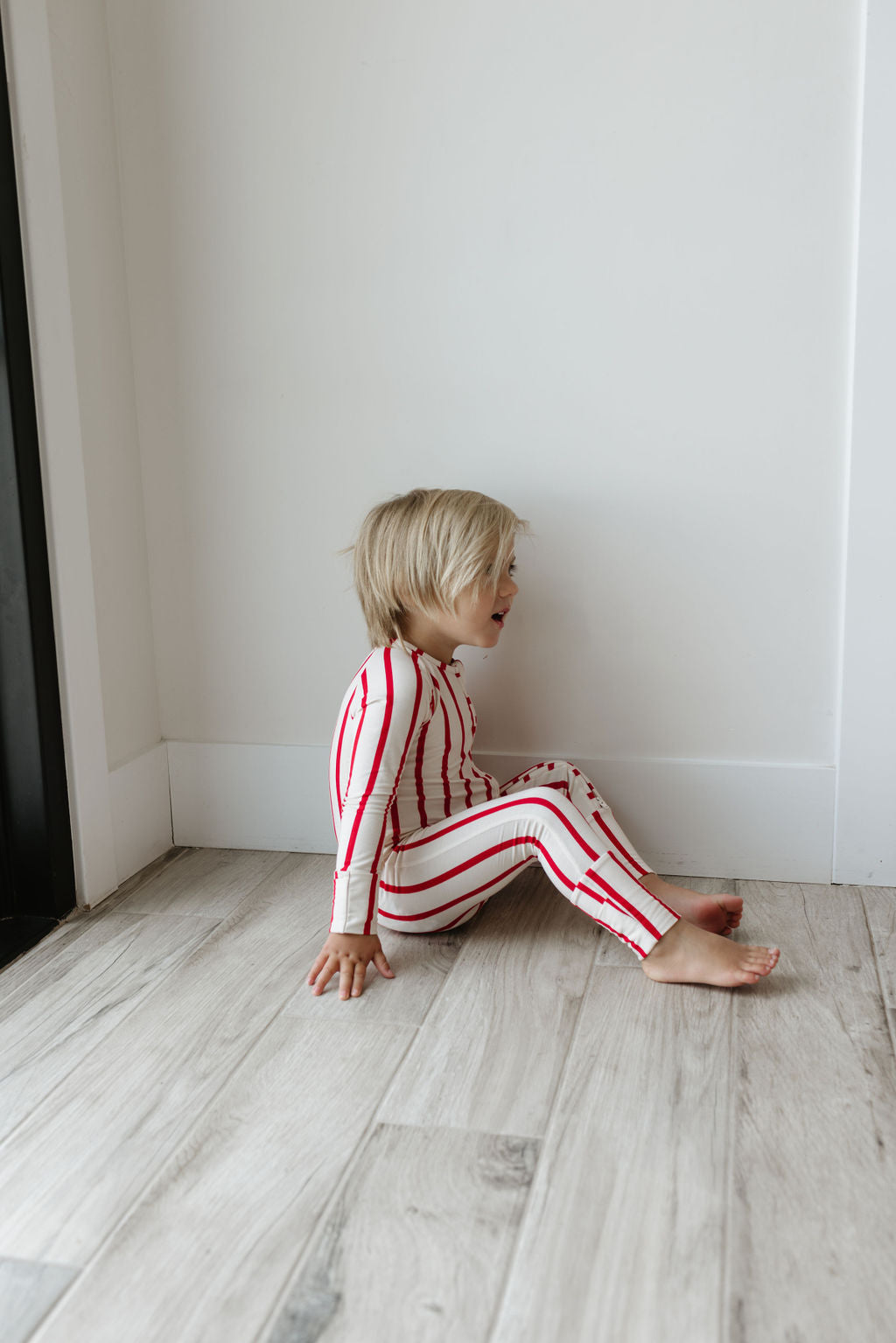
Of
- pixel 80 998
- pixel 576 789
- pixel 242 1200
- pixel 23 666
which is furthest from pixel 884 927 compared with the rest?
pixel 23 666

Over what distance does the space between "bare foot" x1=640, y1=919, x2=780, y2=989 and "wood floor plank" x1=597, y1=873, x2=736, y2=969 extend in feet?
0.17

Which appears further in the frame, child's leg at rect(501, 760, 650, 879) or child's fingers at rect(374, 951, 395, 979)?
child's leg at rect(501, 760, 650, 879)

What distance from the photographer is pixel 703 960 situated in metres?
1.36

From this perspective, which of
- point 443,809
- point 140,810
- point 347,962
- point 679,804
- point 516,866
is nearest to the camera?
point 347,962

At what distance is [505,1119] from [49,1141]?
0.44 meters

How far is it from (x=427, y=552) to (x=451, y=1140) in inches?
29.2

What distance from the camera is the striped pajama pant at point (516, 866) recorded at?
55.4 inches

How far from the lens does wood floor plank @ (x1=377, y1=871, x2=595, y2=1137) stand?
45.1 inches

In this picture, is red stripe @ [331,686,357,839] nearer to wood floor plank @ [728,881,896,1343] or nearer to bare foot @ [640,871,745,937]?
bare foot @ [640,871,745,937]

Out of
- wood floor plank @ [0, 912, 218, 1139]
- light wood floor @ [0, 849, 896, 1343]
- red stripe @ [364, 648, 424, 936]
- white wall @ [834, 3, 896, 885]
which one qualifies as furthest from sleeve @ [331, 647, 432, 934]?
white wall @ [834, 3, 896, 885]

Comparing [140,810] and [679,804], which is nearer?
[679,804]

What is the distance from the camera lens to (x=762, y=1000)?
134 centimetres

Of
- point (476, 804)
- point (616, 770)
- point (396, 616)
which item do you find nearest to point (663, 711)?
point (616, 770)

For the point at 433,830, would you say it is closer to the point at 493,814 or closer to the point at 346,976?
the point at 493,814
